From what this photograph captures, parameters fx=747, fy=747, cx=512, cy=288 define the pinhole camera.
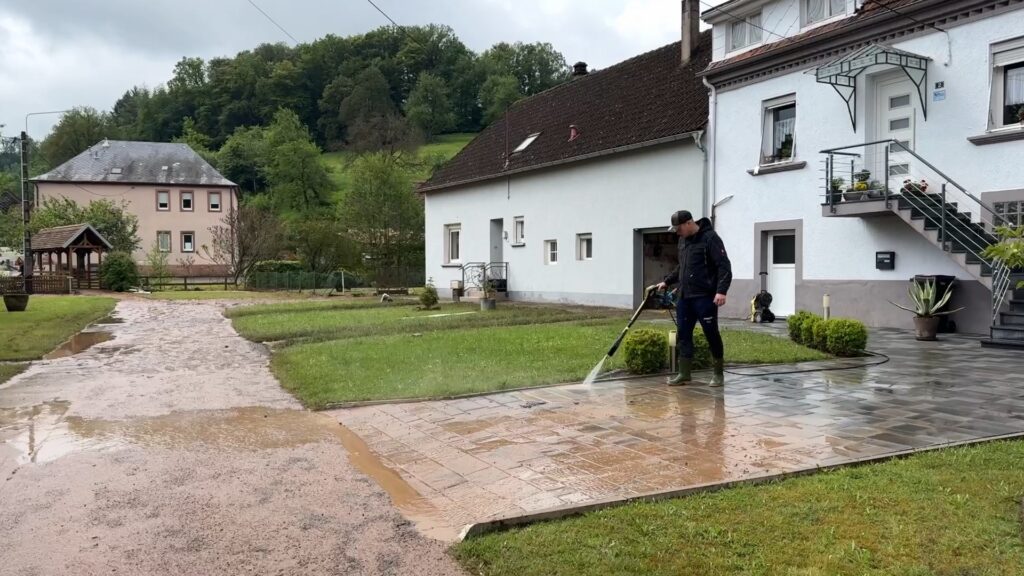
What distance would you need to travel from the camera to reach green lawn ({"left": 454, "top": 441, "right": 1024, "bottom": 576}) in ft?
11.4

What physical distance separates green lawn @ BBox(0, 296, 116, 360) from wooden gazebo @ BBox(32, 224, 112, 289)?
14.2 metres

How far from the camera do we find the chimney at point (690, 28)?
21.2 meters

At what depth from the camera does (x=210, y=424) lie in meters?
7.31

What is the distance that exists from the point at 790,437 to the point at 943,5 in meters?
11.3

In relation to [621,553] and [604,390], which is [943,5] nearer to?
[604,390]

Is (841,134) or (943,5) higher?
(943,5)

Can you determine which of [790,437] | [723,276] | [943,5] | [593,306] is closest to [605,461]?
[790,437]

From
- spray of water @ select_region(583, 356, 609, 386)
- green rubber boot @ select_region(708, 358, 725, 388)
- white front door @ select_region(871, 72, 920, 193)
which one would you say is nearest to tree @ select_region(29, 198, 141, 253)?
white front door @ select_region(871, 72, 920, 193)

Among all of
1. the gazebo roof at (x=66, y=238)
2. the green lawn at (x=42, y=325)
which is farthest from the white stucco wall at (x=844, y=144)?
the gazebo roof at (x=66, y=238)

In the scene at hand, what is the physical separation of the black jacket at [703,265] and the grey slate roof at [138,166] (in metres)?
58.0

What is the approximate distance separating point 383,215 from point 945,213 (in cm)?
3914

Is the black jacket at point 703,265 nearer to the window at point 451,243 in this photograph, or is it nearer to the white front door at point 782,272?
the white front door at point 782,272

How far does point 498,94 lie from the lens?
221 ft

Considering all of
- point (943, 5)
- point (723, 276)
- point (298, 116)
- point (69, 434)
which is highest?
point (298, 116)
